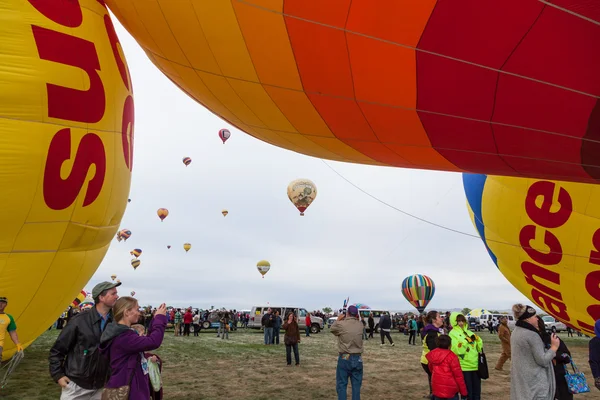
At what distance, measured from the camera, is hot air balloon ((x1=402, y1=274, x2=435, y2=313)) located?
32.1 metres

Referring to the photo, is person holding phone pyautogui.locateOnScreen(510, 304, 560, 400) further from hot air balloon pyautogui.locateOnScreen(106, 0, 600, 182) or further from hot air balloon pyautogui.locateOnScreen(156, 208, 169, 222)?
hot air balloon pyautogui.locateOnScreen(156, 208, 169, 222)

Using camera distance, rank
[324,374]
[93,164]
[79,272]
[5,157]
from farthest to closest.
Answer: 1. [324,374]
2. [79,272]
3. [93,164]
4. [5,157]

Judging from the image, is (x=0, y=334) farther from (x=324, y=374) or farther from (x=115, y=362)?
(x=324, y=374)

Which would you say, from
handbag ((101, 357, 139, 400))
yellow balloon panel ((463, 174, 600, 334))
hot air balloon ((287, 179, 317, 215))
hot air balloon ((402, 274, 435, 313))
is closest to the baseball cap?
handbag ((101, 357, 139, 400))

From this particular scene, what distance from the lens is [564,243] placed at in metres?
8.92

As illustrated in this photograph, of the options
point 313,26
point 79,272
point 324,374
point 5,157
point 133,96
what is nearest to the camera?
point 313,26

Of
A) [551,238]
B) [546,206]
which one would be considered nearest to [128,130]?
[546,206]

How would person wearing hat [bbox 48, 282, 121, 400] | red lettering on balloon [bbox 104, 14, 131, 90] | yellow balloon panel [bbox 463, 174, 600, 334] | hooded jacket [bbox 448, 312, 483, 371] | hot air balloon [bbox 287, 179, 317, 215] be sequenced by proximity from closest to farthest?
person wearing hat [bbox 48, 282, 121, 400]
hooded jacket [bbox 448, 312, 483, 371]
red lettering on balloon [bbox 104, 14, 131, 90]
yellow balloon panel [bbox 463, 174, 600, 334]
hot air balloon [bbox 287, 179, 317, 215]

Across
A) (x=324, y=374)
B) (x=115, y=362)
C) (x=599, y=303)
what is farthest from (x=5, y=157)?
(x=599, y=303)

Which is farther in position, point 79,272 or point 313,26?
point 79,272

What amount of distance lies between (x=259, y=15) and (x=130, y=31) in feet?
7.99

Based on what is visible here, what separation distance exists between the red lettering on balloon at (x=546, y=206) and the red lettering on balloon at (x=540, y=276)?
3.87 ft

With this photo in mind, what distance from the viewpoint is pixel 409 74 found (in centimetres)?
411

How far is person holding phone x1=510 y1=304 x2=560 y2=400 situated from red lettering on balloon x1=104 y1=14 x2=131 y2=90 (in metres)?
6.49
